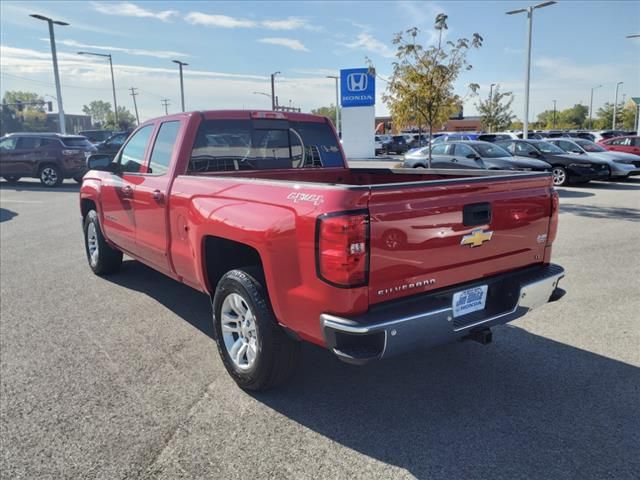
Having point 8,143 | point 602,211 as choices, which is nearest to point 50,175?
point 8,143

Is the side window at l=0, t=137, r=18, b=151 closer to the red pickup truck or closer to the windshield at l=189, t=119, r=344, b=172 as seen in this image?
the red pickup truck

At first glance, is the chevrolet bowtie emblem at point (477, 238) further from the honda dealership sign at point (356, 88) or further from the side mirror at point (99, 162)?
the honda dealership sign at point (356, 88)

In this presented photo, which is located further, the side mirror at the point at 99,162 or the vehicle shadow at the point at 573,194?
the vehicle shadow at the point at 573,194

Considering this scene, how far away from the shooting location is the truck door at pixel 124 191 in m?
5.07

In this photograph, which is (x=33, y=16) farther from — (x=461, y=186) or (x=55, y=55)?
(x=461, y=186)

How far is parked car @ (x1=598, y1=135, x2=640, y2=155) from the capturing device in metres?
20.6

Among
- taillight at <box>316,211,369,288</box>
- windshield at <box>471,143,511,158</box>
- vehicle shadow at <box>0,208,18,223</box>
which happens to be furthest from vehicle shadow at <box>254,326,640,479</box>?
windshield at <box>471,143,511,158</box>

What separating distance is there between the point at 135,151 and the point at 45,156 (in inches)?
586

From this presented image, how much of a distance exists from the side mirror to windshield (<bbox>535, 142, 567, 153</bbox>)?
14.7 meters

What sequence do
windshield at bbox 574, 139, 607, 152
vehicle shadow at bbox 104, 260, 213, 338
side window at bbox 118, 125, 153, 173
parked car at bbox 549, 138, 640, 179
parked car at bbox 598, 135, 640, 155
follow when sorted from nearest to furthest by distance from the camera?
1. vehicle shadow at bbox 104, 260, 213, 338
2. side window at bbox 118, 125, 153, 173
3. parked car at bbox 549, 138, 640, 179
4. windshield at bbox 574, 139, 607, 152
5. parked car at bbox 598, 135, 640, 155

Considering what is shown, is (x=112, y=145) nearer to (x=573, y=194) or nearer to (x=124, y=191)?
(x=573, y=194)

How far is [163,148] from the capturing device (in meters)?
4.71

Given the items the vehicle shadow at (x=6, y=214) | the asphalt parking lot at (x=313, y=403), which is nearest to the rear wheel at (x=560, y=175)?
the asphalt parking lot at (x=313, y=403)

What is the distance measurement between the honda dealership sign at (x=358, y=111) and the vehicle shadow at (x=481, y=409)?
30041 mm
